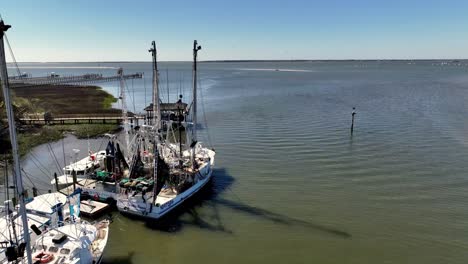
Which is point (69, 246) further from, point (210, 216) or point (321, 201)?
point (321, 201)

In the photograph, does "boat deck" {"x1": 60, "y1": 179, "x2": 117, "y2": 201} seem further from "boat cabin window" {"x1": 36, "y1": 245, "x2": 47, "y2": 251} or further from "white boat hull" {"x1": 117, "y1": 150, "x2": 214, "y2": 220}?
"boat cabin window" {"x1": 36, "y1": 245, "x2": 47, "y2": 251}

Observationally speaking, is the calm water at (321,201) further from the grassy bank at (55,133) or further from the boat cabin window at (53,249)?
the boat cabin window at (53,249)

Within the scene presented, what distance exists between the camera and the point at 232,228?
20.3m

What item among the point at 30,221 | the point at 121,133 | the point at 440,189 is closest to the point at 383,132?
the point at 440,189

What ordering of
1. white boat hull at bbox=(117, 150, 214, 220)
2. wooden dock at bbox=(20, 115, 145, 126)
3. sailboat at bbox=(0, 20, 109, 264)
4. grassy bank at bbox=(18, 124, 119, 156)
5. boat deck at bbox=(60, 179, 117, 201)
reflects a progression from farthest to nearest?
wooden dock at bbox=(20, 115, 145, 126) → grassy bank at bbox=(18, 124, 119, 156) → boat deck at bbox=(60, 179, 117, 201) → white boat hull at bbox=(117, 150, 214, 220) → sailboat at bbox=(0, 20, 109, 264)

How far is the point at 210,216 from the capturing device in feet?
71.6

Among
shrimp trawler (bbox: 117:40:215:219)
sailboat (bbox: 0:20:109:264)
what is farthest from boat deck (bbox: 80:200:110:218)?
sailboat (bbox: 0:20:109:264)

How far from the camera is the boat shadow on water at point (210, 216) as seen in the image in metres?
20.3

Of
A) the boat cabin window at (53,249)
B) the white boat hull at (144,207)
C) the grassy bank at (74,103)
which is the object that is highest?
the grassy bank at (74,103)

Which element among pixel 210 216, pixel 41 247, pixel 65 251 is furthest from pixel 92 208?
pixel 210 216

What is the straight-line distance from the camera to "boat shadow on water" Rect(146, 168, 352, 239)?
20312 millimetres

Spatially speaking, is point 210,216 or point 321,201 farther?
point 321,201

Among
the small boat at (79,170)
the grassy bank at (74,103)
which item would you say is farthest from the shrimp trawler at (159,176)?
the grassy bank at (74,103)

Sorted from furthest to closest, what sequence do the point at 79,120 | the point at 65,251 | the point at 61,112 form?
the point at 61,112, the point at 79,120, the point at 65,251
